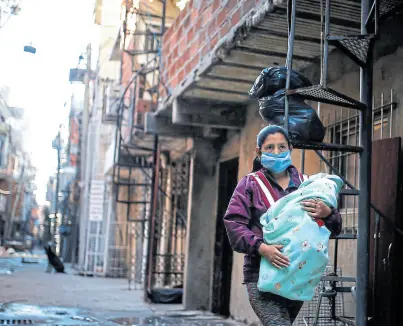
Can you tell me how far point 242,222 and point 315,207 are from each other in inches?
16.1

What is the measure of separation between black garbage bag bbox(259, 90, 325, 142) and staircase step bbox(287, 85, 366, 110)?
17 centimetres

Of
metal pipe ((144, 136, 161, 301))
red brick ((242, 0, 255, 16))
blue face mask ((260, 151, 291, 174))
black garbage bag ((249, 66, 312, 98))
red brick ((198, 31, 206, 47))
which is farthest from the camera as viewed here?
metal pipe ((144, 136, 161, 301))

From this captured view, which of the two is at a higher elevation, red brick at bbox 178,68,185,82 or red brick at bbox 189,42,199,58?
red brick at bbox 189,42,199,58

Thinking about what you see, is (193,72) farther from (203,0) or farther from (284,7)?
(284,7)

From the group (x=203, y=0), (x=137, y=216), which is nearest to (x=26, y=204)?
(x=137, y=216)

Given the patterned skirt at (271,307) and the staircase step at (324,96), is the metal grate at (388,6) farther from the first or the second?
the patterned skirt at (271,307)

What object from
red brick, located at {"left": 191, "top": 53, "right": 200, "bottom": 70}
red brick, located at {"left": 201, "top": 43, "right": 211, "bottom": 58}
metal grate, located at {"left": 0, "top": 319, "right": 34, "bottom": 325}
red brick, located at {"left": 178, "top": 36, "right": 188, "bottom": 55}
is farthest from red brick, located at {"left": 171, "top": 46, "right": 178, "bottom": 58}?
metal grate, located at {"left": 0, "top": 319, "right": 34, "bottom": 325}

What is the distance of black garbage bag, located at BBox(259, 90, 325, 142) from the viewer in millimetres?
4379

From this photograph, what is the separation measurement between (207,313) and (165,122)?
334 centimetres

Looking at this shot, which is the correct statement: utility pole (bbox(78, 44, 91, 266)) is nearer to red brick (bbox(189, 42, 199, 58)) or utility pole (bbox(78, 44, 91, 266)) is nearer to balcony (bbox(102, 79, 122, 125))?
balcony (bbox(102, 79, 122, 125))

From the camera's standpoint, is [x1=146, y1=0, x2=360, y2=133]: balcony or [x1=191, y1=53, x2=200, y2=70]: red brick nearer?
[x1=146, y1=0, x2=360, y2=133]: balcony

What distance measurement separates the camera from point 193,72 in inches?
304

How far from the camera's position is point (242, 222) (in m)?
3.29

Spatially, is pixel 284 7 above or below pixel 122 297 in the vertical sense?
above
